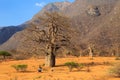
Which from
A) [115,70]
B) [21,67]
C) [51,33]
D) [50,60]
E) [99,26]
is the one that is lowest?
[115,70]

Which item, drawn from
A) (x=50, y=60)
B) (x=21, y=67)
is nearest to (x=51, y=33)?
(x=50, y=60)

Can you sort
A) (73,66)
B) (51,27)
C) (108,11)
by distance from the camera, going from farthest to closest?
(108,11) < (51,27) < (73,66)

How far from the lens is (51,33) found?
36500 millimetres

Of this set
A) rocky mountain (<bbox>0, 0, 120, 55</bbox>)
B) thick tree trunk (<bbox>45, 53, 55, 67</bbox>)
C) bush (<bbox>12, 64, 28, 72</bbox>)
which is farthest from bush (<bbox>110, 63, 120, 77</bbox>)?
rocky mountain (<bbox>0, 0, 120, 55</bbox>)

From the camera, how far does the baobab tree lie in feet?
118

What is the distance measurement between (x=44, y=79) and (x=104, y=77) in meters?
4.26

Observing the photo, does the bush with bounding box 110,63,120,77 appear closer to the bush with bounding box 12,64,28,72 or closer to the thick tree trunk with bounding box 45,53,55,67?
the bush with bounding box 12,64,28,72

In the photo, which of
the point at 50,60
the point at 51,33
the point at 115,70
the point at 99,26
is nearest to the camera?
the point at 115,70

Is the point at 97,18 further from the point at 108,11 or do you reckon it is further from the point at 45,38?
the point at 45,38

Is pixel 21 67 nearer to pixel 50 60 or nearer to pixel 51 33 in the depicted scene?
pixel 50 60

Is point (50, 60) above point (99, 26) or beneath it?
beneath

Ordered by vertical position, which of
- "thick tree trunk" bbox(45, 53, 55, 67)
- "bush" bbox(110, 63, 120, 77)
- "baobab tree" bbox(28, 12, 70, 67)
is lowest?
"bush" bbox(110, 63, 120, 77)

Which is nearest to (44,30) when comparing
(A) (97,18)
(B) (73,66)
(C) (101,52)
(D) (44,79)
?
(B) (73,66)

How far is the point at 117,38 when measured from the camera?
97.4m
